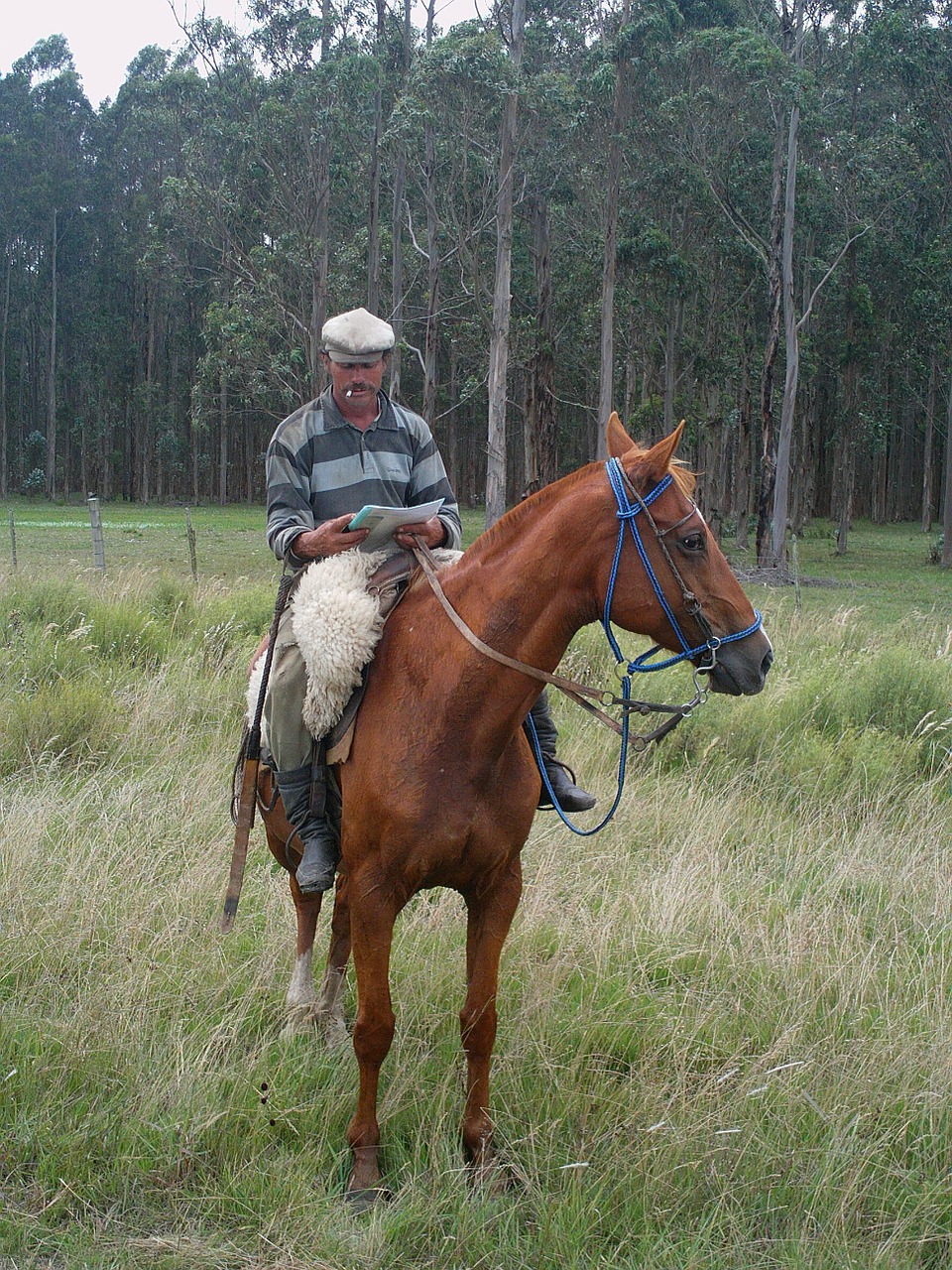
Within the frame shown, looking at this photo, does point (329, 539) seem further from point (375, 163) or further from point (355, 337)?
point (375, 163)

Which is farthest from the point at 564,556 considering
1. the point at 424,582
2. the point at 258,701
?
the point at 258,701

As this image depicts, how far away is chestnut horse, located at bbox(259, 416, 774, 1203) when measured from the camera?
2996 mm

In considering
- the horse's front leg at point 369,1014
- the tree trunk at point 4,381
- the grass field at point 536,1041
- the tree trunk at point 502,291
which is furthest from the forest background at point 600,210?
the horse's front leg at point 369,1014

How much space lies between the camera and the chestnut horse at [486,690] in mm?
2996

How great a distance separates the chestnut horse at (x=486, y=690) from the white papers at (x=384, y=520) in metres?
0.25

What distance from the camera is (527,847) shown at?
19.4 ft

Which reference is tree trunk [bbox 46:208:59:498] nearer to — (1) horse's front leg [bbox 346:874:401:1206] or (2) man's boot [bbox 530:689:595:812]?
(2) man's boot [bbox 530:689:595:812]

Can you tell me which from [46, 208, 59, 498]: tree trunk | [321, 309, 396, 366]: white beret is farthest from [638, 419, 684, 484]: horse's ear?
[46, 208, 59, 498]: tree trunk

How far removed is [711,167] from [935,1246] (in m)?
29.6

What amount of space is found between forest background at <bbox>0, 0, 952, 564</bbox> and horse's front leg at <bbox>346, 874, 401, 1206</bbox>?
21836 mm

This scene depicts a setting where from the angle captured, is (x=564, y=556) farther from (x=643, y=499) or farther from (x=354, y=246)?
(x=354, y=246)

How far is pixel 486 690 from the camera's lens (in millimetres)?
3174

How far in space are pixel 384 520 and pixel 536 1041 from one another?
2.03 m

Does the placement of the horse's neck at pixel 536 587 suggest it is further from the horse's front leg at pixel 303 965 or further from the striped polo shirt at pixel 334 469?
the horse's front leg at pixel 303 965
